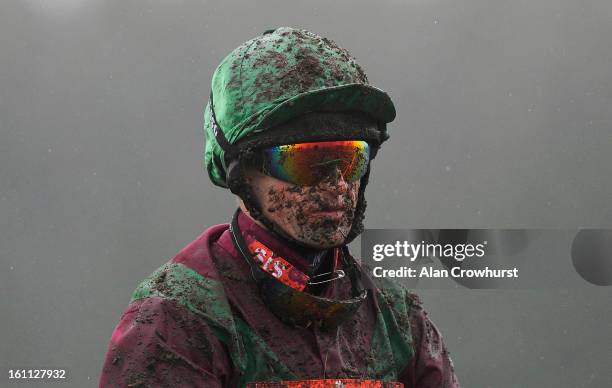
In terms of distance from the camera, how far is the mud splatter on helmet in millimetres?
1425

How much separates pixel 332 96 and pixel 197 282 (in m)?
0.38

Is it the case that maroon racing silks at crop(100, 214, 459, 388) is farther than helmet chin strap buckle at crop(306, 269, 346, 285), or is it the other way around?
helmet chin strap buckle at crop(306, 269, 346, 285)

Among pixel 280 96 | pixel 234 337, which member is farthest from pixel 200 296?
pixel 280 96

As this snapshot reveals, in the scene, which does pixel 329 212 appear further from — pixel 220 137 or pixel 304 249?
pixel 220 137

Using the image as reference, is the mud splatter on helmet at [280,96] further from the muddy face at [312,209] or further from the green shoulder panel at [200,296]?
the green shoulder panel at [200,296]

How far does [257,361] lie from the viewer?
1.42 metres

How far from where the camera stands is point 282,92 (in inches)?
56.2

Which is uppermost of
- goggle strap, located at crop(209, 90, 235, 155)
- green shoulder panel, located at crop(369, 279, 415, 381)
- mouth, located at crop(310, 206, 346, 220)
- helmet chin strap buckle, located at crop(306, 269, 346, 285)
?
goggle strap, located at crop(209, 90, 235, 155)

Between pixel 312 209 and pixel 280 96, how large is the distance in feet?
0.63

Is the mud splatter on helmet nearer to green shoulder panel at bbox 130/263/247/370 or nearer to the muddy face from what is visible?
the muddy face

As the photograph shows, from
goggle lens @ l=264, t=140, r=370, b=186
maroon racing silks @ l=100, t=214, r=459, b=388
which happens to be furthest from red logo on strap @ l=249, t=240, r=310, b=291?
goggle lens @ l=264, t=140, r=370, b=186

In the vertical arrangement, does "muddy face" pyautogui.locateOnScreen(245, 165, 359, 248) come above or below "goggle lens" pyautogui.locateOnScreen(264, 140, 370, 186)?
below

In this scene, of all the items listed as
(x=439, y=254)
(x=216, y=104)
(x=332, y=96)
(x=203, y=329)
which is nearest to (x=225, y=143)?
(x=216, y=104)

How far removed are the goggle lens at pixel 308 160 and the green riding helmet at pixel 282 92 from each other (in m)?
0.02
